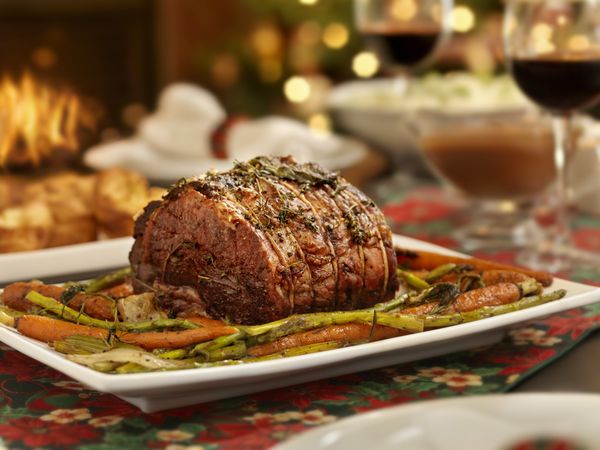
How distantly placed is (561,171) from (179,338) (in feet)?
5.20

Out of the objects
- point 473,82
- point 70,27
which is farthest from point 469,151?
point 70,27

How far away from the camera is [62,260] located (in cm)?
254

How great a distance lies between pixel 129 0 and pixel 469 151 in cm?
617

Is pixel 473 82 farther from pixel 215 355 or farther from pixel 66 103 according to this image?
pixel 215 355

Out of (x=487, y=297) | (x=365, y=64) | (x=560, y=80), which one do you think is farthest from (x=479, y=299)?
(x=365, y=64)

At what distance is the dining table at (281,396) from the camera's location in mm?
1606

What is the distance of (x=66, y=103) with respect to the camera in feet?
13.3

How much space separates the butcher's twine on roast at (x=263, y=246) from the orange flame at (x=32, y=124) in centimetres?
184

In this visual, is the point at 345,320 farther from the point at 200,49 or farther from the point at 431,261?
the point at 200,49

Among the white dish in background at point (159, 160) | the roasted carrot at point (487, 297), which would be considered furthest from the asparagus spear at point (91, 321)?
the white dish in background at point (159, 160)

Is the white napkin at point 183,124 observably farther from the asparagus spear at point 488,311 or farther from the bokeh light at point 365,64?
the bokeh light at point 365,64

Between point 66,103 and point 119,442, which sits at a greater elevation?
point 66,103

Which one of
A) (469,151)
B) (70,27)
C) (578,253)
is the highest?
(70,27)

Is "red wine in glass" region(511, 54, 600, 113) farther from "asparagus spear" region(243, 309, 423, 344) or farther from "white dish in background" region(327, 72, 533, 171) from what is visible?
"asparagus spear" region(243, 309, 423, 344)
